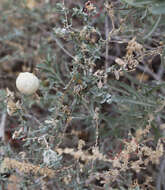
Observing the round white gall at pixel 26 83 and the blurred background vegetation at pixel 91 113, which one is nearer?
the blurred background vegetation at pixel 91 113

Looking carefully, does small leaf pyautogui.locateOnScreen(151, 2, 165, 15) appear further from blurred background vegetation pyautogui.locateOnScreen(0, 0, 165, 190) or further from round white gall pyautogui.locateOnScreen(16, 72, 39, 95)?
round white gall pyautogui.locateOnScreen(16, 72, 39, 95)

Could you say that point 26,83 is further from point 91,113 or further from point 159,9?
point 159,9

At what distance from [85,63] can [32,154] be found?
48cm

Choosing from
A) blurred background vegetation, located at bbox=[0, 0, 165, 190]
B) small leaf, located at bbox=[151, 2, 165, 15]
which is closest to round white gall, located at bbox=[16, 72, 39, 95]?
blurred background vegetation, located at bbox=[0, 0, 165, 190]

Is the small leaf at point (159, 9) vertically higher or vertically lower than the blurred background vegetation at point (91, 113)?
higher

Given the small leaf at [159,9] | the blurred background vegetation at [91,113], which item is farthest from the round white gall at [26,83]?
the small leaf at [159,9]

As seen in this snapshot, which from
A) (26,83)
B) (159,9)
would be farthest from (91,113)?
(159,9)

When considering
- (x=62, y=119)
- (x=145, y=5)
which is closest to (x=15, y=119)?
(x=62, y=119)

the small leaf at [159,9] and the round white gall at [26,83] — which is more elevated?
the small leaf at [159,9]

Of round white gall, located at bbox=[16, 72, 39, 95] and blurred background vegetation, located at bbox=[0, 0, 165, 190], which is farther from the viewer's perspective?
round white gall, located at bbox=[16, 72, 39, 95]

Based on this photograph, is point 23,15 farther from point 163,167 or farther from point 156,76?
point 163,167

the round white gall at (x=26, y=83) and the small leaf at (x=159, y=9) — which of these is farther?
the round white gall at (x=26, y=83)

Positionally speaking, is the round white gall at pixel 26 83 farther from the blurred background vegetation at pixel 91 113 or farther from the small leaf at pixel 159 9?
the small leaf at pixel 159 9

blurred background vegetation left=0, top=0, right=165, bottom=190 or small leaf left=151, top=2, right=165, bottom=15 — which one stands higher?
small leaf left=151, top=2, right=165, bottom=15
